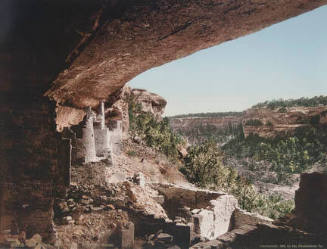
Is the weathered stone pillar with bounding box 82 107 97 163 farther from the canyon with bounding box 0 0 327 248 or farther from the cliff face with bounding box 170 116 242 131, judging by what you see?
the cliff face with bounding box 170 116 242 131

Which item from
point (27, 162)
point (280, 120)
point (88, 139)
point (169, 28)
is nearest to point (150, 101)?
point (88, 139)

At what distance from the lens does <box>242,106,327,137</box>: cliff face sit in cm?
3981

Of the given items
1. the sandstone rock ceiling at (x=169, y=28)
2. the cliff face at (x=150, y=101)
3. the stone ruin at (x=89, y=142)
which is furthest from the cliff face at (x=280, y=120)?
the sandstone rock ceiling at (x=169, y=28)

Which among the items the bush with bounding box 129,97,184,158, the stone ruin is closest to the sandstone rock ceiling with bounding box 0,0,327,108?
the stone ruin

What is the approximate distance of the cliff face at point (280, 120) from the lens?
131ft

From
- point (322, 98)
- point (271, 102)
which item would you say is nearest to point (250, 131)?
point (271, 102)

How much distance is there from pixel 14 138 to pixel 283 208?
1555cm

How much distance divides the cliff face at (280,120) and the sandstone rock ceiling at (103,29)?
1548 inches

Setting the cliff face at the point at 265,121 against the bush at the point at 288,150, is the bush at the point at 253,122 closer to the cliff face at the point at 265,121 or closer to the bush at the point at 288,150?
the cliff face at the point at 265,121

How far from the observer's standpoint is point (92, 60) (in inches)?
145

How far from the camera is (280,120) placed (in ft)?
152

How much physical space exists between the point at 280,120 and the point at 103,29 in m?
47.9

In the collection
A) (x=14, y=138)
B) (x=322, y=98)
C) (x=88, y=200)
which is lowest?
(x=88, y=200)

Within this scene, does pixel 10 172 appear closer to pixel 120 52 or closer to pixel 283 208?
pixel 120 52
